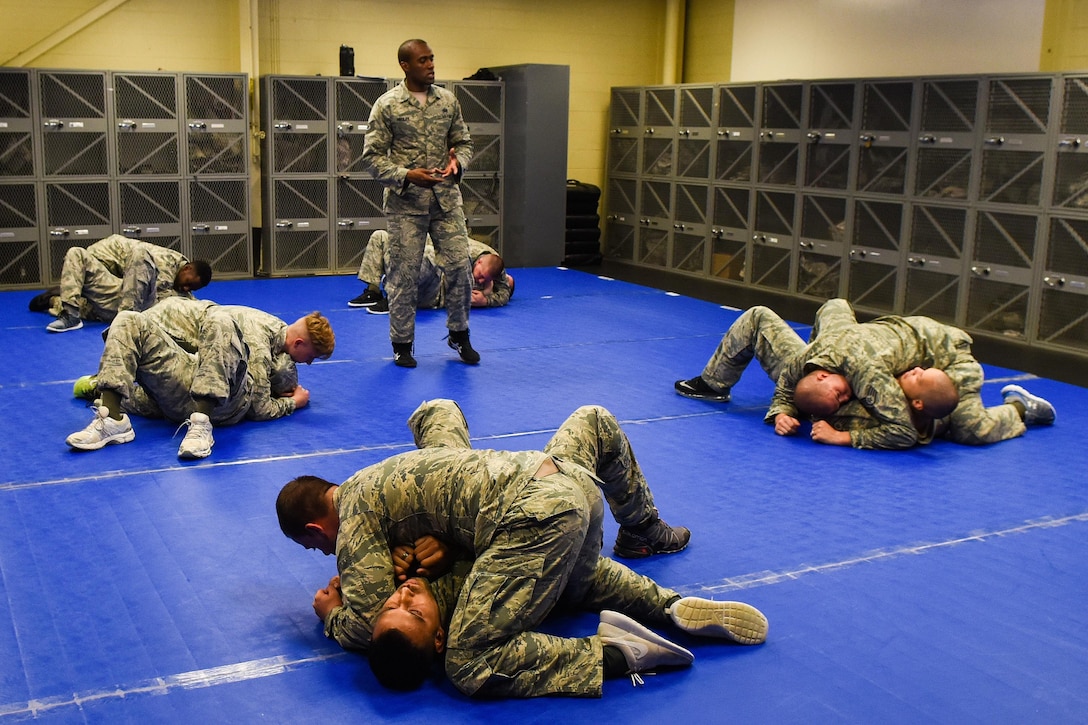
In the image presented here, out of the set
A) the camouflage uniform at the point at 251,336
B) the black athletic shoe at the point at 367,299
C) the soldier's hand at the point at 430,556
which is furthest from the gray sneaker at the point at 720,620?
the black athletic shoe at the point at 367,299

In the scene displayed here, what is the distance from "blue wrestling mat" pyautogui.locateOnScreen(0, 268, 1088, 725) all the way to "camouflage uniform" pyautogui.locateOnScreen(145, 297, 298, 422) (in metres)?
0.18

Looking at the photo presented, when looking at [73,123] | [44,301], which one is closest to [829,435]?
[44,301]

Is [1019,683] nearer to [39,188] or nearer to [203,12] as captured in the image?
[39,188]

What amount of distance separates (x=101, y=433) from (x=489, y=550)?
332 cm

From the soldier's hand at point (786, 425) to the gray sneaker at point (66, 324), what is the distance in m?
5.88

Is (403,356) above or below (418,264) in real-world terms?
below

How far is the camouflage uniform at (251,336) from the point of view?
6.50 meters

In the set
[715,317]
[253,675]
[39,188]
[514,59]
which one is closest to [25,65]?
[39,188]

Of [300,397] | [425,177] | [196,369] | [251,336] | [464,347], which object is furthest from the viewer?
[464,347]

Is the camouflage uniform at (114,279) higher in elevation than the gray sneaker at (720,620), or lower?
higher

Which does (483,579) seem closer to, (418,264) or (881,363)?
(881,363)

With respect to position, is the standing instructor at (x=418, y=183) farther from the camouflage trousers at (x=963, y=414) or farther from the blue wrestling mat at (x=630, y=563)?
the camouflage trousers at (x=963, y=414)

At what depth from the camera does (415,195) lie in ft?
27.3

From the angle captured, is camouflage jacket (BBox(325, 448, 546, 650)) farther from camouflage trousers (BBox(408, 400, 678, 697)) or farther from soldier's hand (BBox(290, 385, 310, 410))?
soldier's hand (BBox(290, 385, 310, 410))
